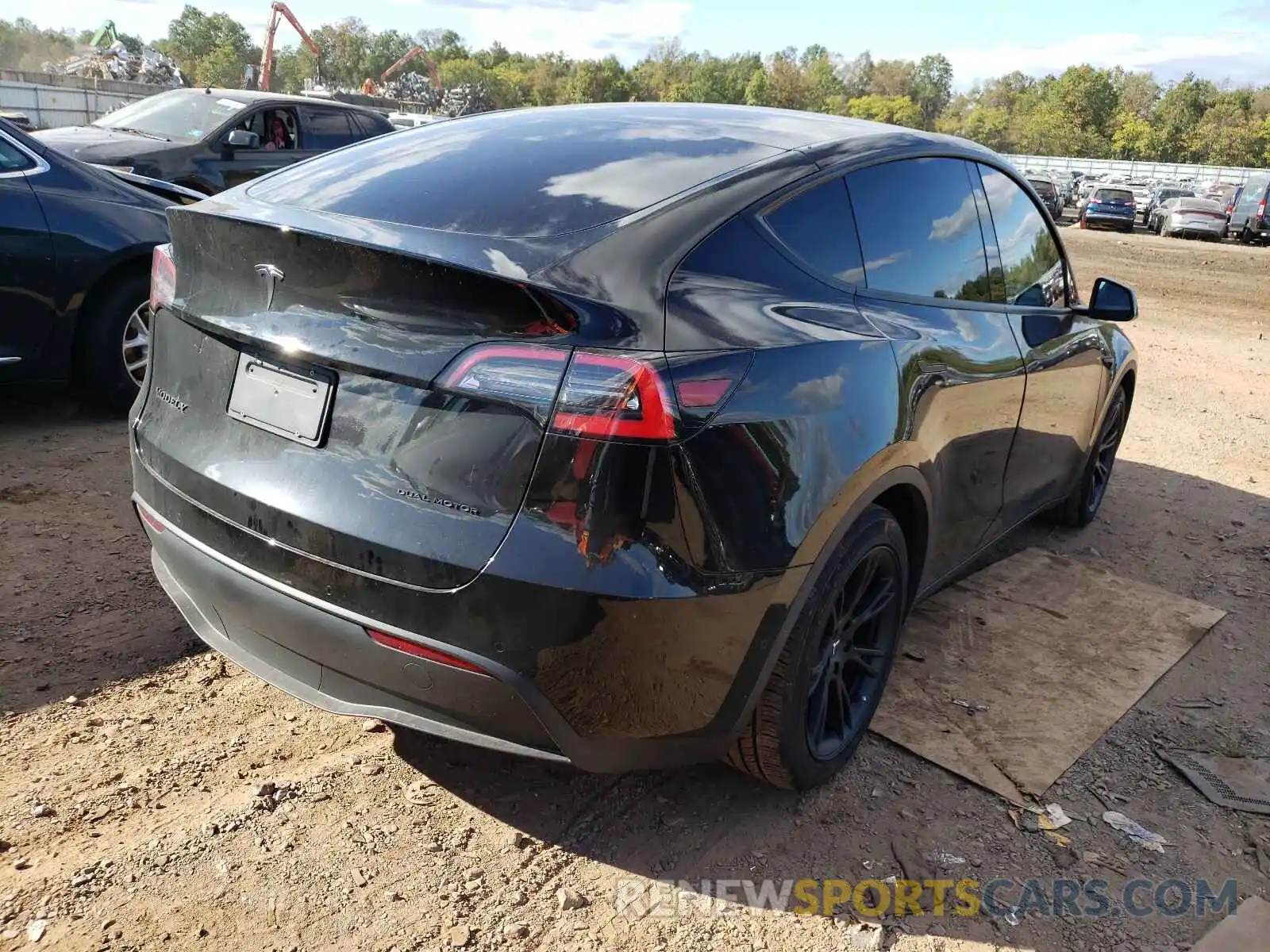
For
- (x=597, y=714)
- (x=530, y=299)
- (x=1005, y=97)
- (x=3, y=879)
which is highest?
(x=1005, y=97)

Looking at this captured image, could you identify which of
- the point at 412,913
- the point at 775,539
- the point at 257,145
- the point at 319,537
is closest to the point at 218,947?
the point at 412,913

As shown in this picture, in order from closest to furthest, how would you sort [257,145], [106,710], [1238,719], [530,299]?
[530,299]
[106,710]
[1238,719]
[257,145]

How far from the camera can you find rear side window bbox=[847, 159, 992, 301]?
116 inches

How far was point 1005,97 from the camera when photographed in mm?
145125

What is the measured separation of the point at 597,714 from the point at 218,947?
3.04 ft

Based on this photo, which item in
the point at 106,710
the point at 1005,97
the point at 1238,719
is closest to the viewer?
the point at 106,710

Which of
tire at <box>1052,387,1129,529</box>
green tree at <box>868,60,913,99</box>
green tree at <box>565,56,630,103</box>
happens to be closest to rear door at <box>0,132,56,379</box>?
tire at <box>1052,387,1129,529</box>

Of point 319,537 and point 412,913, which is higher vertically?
point 319,537

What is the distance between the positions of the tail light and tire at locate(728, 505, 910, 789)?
685mm

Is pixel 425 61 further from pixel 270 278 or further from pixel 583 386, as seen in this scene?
pixel 583 386

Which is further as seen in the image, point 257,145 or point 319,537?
point 257,145

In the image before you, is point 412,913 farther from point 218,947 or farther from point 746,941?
point 746,941

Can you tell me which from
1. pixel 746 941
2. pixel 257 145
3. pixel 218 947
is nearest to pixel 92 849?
pixel 218 947

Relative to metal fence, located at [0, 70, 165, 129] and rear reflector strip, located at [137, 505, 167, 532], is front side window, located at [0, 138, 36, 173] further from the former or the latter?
metal fence, located at [0, 70, 165, 129]
